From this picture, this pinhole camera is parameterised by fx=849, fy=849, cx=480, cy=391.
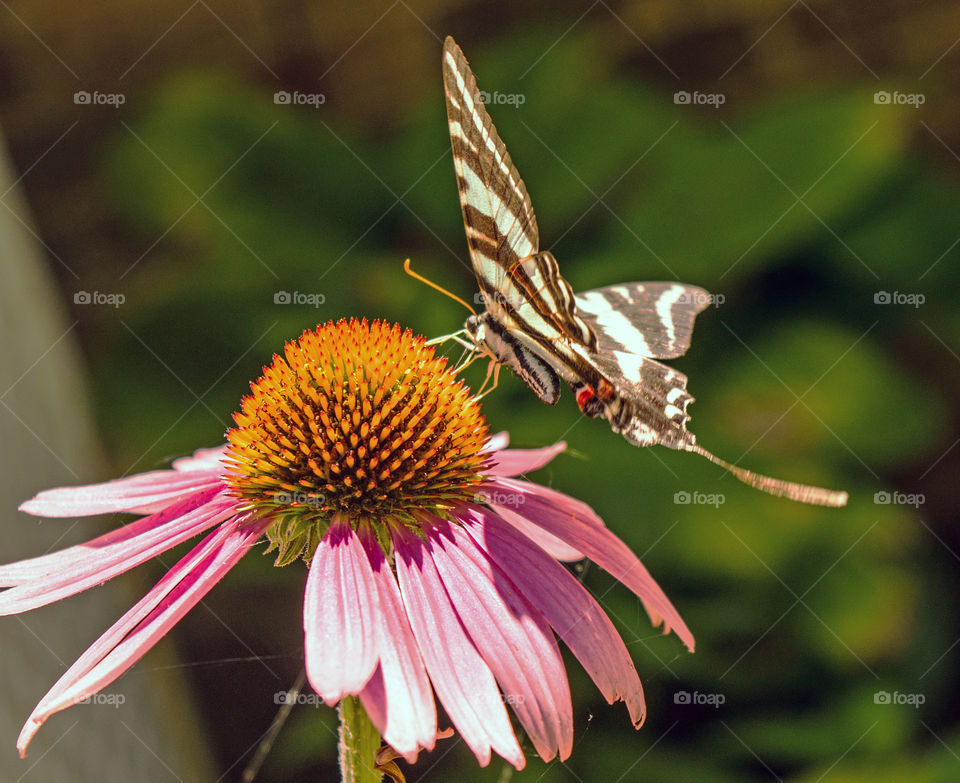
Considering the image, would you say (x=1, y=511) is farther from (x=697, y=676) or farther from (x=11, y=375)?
(x=697, y=676)

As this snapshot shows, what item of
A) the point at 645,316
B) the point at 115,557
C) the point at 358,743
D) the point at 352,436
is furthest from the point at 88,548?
the point at 645,316

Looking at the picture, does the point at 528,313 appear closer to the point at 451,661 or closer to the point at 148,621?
the point at 451,661

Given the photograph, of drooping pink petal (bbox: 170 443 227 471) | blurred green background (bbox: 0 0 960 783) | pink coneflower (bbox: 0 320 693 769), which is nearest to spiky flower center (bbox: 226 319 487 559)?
pink coneflower (bbox: 0 320 693 769)

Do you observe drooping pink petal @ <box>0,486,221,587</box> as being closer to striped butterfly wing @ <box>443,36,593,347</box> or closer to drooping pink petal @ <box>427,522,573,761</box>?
drooping pink petal @ <box>427,522,573,761</box>

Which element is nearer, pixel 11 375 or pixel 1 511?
pixel 1 511

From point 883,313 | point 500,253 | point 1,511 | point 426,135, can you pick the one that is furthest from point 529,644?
point 883,313

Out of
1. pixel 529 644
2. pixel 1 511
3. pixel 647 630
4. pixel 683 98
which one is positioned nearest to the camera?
pixel 529 644

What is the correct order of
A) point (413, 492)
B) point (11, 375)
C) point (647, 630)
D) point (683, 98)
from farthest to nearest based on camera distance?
point (683, 98), point (11, 375), point (647, 630), point (413, 492)
